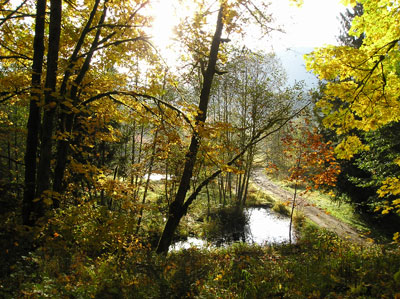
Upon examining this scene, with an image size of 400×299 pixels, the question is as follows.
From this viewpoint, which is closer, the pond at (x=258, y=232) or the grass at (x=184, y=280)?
the grass at (x=184, y=280)

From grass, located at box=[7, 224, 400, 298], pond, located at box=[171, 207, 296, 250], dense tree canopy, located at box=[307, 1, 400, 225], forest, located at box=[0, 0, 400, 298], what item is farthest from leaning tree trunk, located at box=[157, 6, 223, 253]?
pond, located at box=[171, 207, 296, 250]

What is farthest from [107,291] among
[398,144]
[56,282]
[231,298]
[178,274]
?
[398,144]

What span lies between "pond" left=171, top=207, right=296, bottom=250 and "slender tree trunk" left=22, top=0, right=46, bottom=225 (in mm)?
8772

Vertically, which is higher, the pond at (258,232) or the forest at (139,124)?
the forest at (139,124)

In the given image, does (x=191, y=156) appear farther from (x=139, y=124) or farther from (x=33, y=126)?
(x=33, y=126)

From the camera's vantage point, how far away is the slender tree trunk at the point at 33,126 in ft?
13.4

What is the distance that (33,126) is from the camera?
4.33 meters

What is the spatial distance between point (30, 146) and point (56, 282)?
2.41 m

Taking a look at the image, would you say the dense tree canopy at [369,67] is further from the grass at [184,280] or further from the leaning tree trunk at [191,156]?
the leaning tree trunk at [191,156]

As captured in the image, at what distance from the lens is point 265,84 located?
15078 mm

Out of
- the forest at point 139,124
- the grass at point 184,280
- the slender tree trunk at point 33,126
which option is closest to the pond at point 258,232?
the forest at point 139,124

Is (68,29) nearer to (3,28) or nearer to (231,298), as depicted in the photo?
(3,28)

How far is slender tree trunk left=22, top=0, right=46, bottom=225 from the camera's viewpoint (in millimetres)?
4082

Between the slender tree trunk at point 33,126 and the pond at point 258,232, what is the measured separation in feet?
28.8
